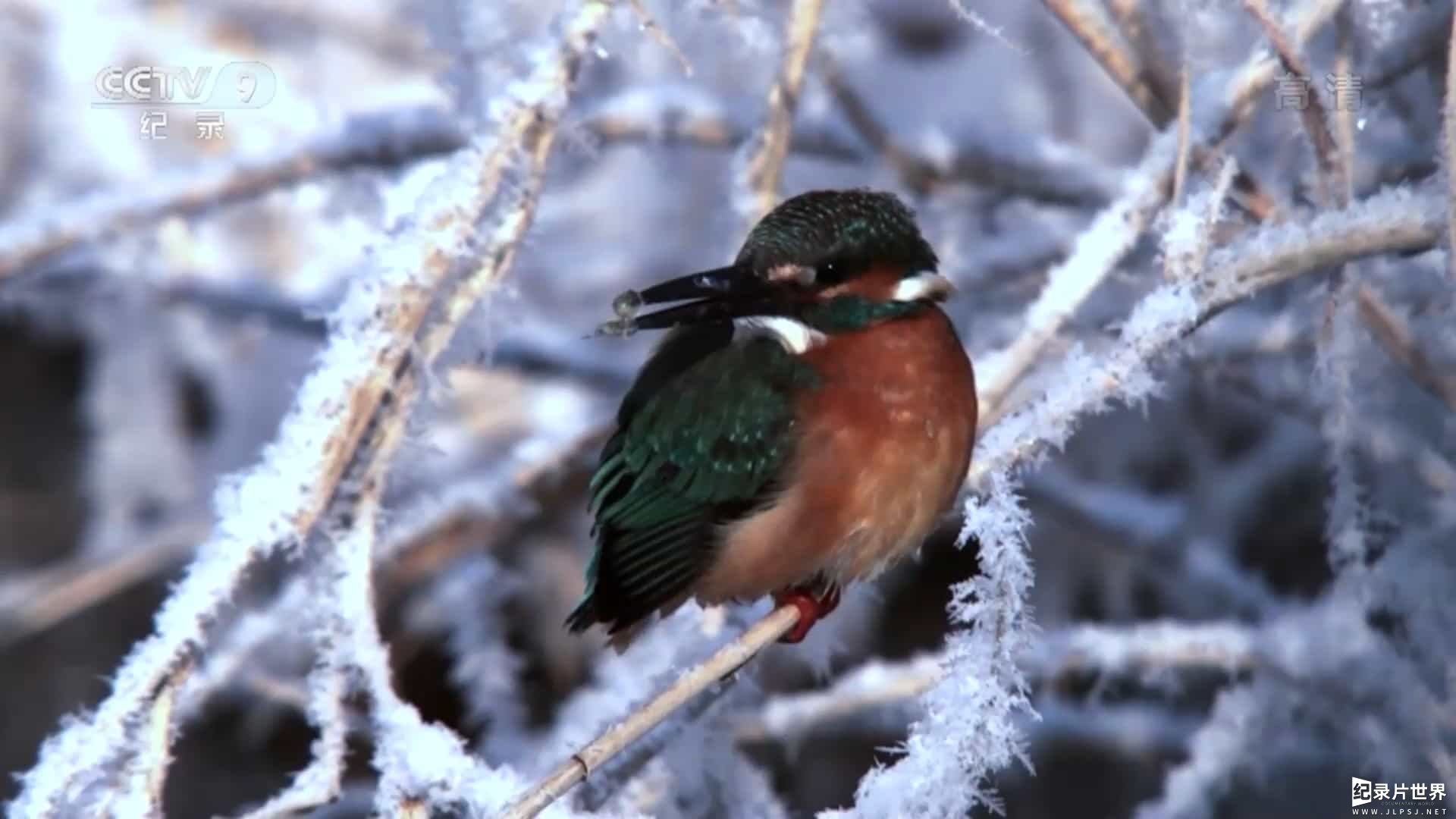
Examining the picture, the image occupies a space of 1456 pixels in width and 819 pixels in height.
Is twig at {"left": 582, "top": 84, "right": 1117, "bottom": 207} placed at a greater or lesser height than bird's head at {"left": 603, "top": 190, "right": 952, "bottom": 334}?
greater

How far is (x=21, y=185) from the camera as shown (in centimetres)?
324

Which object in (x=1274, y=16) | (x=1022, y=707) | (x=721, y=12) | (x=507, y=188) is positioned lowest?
(x=1022, y=707)

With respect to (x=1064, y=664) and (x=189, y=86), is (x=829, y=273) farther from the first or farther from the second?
(x=189, y=86)

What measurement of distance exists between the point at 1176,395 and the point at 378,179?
4.69 ft

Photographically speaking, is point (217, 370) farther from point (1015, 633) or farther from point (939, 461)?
point (1015, 633)

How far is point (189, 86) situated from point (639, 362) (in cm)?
97

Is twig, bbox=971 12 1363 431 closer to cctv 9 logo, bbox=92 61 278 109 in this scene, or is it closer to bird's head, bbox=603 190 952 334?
bird's head, bbox=603 190 952 334

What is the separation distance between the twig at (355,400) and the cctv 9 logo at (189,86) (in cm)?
159

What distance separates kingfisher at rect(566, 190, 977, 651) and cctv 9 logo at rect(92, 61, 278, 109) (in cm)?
170

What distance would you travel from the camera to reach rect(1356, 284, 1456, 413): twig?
1.91 m

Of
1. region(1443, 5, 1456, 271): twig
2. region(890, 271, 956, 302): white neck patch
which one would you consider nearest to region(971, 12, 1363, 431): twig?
region(890, 271, 956, 302): white neck patch

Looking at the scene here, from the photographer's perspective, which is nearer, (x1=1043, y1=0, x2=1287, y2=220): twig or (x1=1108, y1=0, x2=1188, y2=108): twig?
(x1=1043, y1=0, x2=1287, y2=220): twig

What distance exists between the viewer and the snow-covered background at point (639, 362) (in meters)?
1.61

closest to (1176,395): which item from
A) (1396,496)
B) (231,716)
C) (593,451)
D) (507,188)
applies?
(1396,496)
